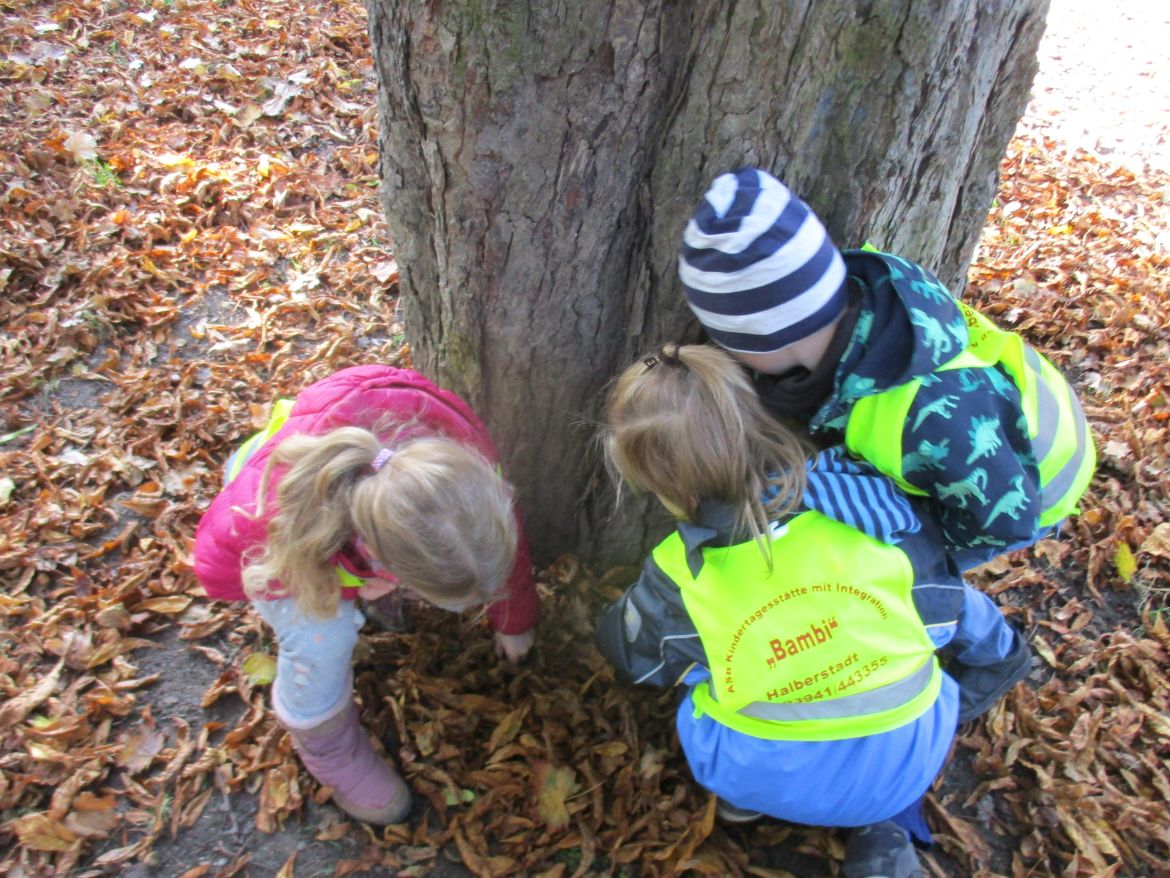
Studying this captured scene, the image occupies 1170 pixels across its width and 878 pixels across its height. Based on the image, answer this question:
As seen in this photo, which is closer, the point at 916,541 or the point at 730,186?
the point at 730,186

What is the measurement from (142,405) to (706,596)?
8.57 ft

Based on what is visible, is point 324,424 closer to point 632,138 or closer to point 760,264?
point 632,138

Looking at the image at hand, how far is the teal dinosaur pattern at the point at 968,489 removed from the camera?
180cm

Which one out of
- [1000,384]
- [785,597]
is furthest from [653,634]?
[1000,384]

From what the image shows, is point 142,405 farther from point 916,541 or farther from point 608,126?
point 916,541

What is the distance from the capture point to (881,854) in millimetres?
2266

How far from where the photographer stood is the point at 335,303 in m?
3.91

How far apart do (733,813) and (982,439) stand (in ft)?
4.32

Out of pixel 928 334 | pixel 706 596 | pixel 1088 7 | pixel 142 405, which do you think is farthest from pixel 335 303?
pixel 1088 7

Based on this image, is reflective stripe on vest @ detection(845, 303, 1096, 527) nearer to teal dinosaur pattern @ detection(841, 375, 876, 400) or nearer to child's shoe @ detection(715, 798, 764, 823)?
teal dinosaur pattern @ detection(841, 375, 876, 400)

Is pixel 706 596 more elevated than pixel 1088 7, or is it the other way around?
pixel 1088 7

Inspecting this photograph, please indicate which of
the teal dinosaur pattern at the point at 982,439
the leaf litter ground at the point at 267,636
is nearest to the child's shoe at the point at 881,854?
the leaf litter ground at the point at 267,636

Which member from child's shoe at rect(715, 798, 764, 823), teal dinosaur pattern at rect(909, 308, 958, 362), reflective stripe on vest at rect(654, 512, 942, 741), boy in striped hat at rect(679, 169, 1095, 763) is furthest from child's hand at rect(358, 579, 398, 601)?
teal dinosaur pattern at rect(909, 308, 958, 362)

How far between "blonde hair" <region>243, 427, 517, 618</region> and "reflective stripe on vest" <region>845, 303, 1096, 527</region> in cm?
86
